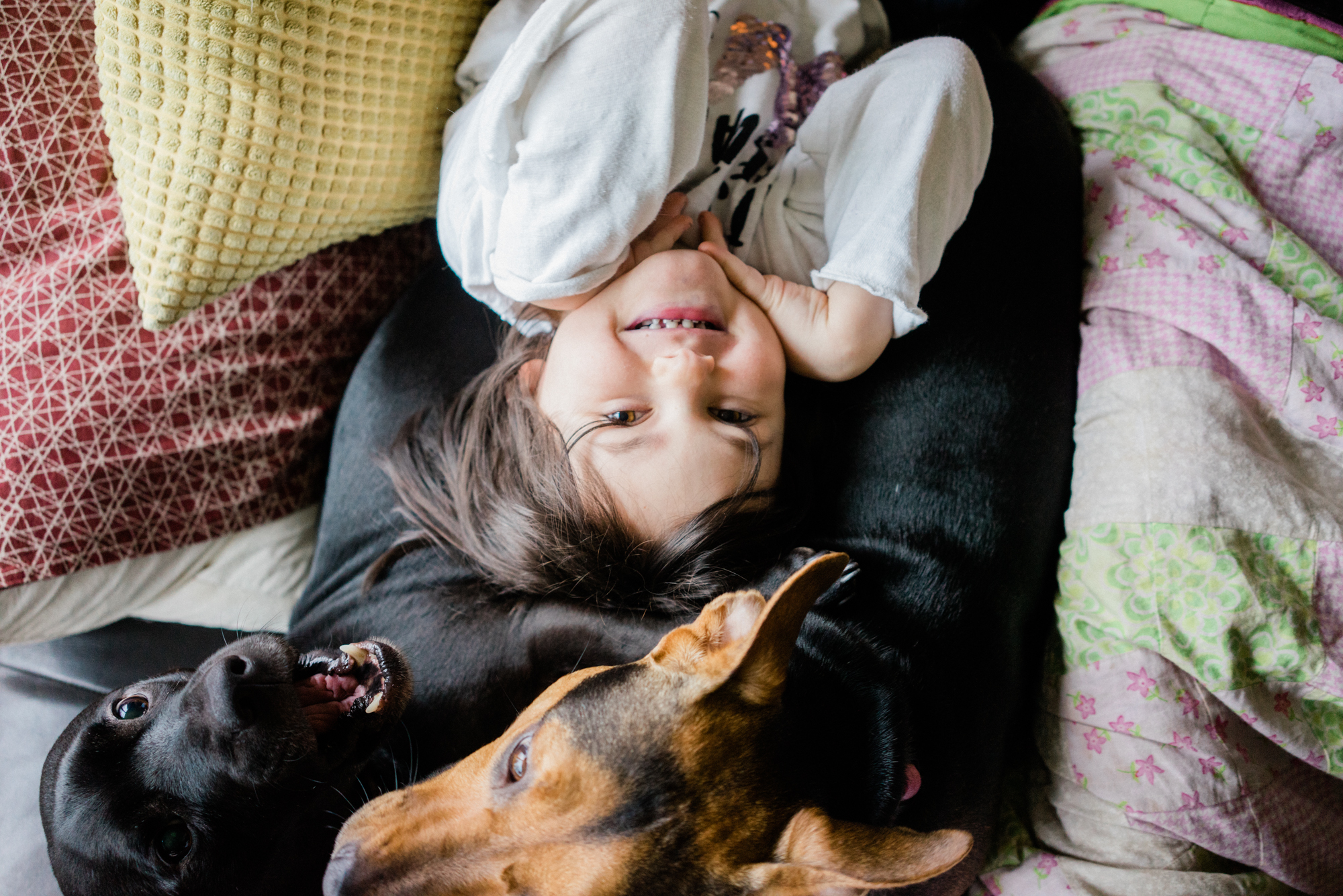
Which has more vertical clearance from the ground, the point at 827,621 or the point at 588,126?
the point at 588,126

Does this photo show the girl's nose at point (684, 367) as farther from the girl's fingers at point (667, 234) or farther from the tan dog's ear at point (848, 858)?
the tan dog's ear at point (848, 858)

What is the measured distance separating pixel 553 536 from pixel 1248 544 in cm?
97

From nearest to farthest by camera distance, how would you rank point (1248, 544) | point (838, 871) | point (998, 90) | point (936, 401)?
point (838, 871) → point (1248, 544) → point (936, 401) → point (998, 90)

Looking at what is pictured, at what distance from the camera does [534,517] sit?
1202 mm

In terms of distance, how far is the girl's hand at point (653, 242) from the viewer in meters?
1.24

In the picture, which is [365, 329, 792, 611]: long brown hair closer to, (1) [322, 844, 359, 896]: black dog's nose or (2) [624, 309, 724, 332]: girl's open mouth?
(2) [624, 309, 724, 332]: girl's open mouth

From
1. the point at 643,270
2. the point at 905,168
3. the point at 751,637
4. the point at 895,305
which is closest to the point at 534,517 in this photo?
the point at 643,270

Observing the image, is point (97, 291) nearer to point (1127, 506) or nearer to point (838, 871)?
point (838, 871)

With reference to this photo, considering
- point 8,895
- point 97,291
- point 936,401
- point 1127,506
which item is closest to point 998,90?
point 936,401

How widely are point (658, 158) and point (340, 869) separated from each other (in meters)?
0.95

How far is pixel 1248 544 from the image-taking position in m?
1.09

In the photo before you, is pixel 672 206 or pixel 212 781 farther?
pixel 672 206

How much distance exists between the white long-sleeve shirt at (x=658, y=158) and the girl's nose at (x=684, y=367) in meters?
0.19

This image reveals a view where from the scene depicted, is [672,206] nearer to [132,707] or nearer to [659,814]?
[659,814]
